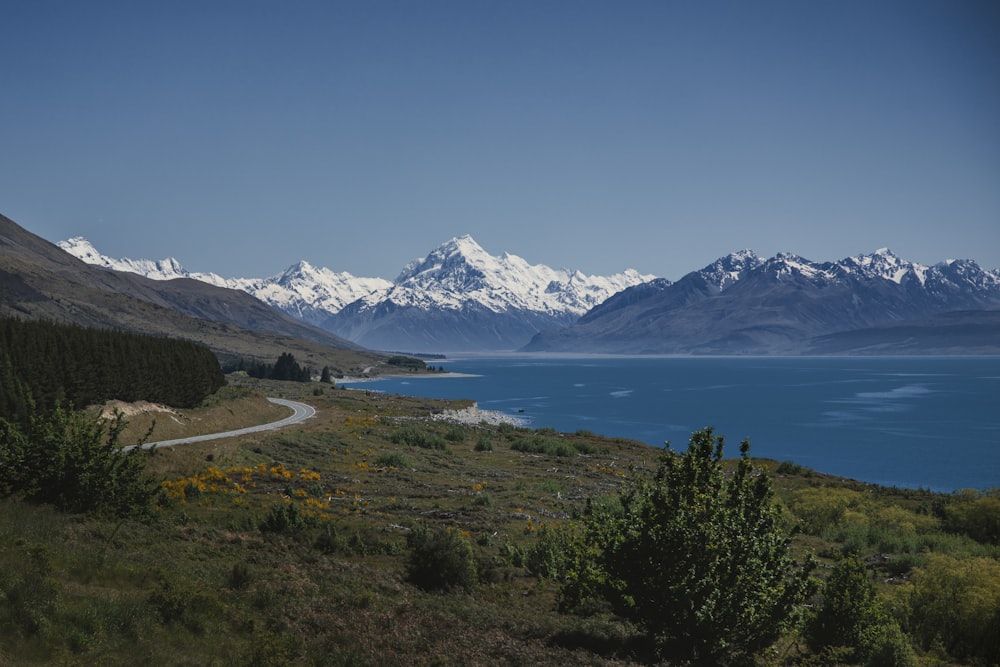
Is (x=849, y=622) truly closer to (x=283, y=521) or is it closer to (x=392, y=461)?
(x=283, y=521)

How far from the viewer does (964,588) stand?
23.7 metres

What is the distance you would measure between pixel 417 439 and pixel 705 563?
5934 centimetres

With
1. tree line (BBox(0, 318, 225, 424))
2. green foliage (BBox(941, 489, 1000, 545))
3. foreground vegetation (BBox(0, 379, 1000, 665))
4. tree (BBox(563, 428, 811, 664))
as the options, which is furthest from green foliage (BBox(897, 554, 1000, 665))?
tree line (BBox(0, 318, 225, 424))

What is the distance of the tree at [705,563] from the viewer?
16.3 meters

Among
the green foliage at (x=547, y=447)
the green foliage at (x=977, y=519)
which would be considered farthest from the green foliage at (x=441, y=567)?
the green foliage at (x=547, y=447)

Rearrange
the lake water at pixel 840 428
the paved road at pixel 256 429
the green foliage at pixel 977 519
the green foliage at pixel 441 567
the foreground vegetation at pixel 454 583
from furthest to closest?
the lake water at pixel 840 428 → the paved road at pixel 256 429 → the green foliage at pixel 977 519 → the green foliage at pixel 441 567 → the foreground vegetation at pixel 454 583

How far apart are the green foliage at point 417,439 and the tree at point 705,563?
180 ft

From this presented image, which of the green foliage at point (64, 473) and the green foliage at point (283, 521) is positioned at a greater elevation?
the green foliage at point (64, 473)

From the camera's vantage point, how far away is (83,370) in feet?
200

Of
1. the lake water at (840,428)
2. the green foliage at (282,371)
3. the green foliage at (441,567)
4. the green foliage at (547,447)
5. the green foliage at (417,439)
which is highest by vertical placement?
the green foliage at (282,371)

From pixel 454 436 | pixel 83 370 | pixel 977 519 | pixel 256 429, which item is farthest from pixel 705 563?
pixel 454 436

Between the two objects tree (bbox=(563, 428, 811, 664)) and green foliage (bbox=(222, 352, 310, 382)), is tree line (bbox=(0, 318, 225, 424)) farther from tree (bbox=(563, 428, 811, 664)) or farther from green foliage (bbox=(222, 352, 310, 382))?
green foliage (bbox=(222, 352, 310, 382))

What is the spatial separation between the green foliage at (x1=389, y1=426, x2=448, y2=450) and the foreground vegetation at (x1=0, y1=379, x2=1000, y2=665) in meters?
32.2

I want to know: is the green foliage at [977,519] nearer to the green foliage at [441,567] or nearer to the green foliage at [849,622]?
the green foliage at [849,622]
